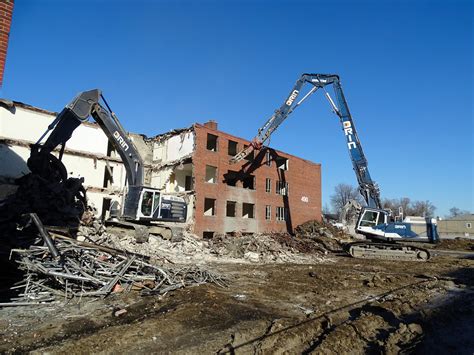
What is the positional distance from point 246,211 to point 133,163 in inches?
630

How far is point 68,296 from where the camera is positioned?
9.16 metres

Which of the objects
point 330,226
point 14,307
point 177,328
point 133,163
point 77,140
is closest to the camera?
point 177,328

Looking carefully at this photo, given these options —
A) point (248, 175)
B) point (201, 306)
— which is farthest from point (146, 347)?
Result: point (248, 175)

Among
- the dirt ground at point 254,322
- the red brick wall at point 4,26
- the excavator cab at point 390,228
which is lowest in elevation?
the dirt ground at point 254,322

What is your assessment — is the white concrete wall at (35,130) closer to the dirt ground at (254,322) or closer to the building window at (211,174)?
the building window at (211,174)

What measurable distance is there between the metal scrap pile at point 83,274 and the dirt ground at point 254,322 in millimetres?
508

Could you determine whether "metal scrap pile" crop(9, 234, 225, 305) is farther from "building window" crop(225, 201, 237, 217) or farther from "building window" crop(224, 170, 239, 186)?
"building window" crop(225, 201, 237, 217)

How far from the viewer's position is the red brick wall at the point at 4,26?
639cm

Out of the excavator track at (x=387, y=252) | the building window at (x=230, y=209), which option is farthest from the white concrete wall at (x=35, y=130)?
the excavator track at (x=387, y=252)

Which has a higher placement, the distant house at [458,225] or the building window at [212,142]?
the building window at [212,142]

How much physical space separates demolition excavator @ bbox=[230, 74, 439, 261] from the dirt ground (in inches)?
433

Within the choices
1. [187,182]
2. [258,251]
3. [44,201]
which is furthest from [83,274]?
[187,182]

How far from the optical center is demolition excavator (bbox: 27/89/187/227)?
58.2ft

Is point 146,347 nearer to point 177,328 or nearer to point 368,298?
point 177,328
